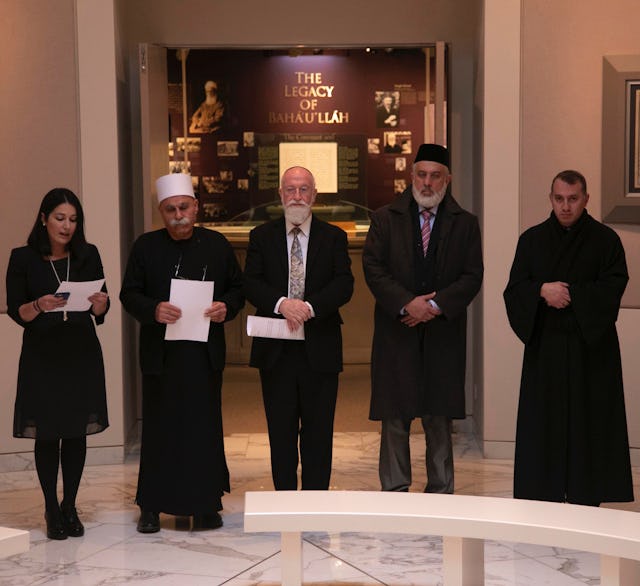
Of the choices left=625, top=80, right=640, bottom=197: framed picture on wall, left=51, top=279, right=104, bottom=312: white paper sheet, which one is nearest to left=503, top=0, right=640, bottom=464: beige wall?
left=625, top=80, right=640, bottom=197: framed picture on wall

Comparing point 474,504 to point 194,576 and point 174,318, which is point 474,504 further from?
point 174,318

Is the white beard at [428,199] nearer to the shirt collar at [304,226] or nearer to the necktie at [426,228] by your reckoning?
the necktie at [426,228]

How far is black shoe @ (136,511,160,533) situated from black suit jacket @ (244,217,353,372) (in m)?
0.87

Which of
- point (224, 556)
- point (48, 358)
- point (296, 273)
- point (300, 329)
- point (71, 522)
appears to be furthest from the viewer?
point (296, 273)

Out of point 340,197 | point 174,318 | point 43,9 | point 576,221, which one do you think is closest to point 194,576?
point 174,318

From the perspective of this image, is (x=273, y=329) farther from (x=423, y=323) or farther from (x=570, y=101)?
(x=570, y=101)

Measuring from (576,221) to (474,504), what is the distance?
187 cm

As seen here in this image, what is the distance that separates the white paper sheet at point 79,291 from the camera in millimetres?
5250

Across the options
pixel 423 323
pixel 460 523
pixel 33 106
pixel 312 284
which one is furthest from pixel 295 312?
pixel 33 106

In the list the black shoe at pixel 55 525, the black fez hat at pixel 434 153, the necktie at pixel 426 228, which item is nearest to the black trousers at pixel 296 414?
the necktie at pixel 426 228

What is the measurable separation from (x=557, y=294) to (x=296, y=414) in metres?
1.39

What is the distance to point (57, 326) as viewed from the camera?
17.7 feet

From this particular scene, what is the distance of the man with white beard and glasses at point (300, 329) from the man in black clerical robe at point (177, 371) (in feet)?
0.72

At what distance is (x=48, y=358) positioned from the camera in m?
5.41
